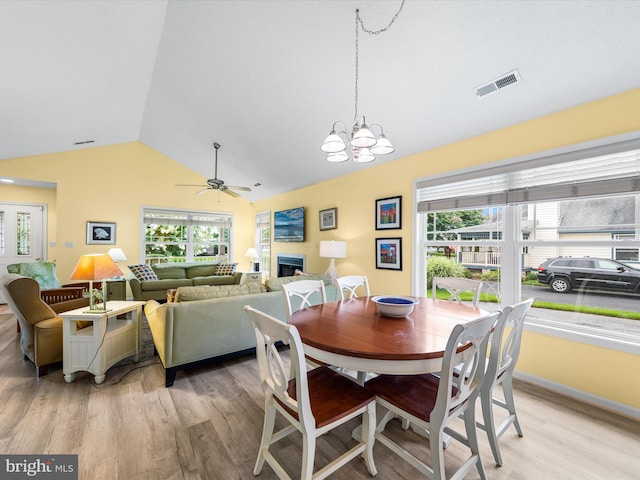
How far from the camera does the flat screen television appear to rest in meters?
5.39

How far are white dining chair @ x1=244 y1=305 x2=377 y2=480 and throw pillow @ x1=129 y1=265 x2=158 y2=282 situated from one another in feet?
16.3

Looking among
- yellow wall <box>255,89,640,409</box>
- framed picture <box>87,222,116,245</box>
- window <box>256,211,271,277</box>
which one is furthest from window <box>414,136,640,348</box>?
framed picture <box>87,222,116,245</box>

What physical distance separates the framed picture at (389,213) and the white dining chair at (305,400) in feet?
7.84

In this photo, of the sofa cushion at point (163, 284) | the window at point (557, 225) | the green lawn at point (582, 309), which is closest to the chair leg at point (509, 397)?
the window at point (557, 225)

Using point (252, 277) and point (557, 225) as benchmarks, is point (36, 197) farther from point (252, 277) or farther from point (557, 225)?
point (557, 225)

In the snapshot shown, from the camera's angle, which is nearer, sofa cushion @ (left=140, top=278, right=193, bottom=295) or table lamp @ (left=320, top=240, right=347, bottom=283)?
table lamp @ (left=320, top=240, right=347, bottom=283)

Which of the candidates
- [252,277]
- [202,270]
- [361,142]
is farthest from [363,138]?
[202,270]

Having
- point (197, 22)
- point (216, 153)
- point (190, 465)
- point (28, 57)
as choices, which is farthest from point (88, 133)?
point (190, 465)

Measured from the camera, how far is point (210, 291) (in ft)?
8.81

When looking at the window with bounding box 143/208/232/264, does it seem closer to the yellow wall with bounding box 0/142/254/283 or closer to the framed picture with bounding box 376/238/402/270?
the yellow wall with bounding box 0/142/254/283

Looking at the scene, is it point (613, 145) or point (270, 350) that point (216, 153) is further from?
point (613, 145)

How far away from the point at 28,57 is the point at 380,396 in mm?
4121

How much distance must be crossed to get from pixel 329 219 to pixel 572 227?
314cm

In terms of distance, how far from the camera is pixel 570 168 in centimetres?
228
